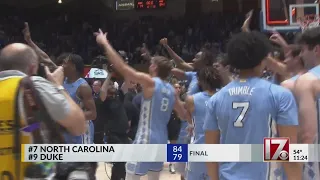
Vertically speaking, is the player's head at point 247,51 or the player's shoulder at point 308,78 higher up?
the player's head at point 247,51

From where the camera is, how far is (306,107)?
3359 mm

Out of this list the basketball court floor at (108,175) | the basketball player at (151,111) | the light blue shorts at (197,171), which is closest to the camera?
the light blue shorts at (197,171)

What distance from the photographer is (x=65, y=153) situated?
483 cm

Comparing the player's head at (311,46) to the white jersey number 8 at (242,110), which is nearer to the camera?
the white jersey number 8 at (242,110)

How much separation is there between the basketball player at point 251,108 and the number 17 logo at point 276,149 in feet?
0.40

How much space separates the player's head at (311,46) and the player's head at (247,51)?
0.73 metres

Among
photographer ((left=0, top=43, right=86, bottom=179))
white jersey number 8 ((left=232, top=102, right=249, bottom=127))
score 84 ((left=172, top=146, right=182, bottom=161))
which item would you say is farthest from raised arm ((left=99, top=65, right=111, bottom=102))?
white jersey number 8 ((left=232, top=102, right=249, bottom=127))

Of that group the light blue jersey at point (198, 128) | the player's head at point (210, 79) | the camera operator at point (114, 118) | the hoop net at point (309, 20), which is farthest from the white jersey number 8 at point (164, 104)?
the hoop net at point (309, 20)

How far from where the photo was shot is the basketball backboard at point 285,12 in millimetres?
8805

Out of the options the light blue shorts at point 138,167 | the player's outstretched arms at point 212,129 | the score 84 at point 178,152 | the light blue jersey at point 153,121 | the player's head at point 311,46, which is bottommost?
the light blue shorts at point 138,167

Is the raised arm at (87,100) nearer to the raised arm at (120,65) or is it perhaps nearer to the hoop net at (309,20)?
the raised arm at (120,65)

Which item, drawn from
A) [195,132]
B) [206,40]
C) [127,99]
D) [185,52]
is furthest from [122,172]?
[206,40]

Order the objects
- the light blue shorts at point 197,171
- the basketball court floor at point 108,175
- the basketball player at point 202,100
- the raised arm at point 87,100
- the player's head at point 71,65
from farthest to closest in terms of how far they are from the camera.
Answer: the basketball court floor at point 108,175 < the player's head at point 71,65 < the raised arm at point 87,100 < the basketball player at point 202,100 < the light blue shorts at point 197,171

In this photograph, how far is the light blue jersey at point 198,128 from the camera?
5188 mm
